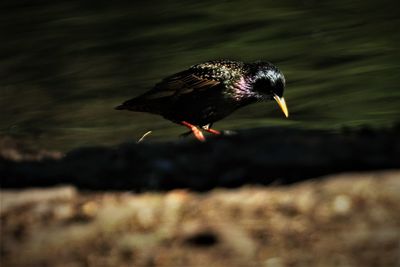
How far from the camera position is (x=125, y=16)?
12219 millimetres

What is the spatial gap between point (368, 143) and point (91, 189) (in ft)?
5.72

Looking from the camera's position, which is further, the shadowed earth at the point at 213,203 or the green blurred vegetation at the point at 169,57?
the green blurred vegetation at the point at 169,57

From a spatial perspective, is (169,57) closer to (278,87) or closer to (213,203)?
(278,87)

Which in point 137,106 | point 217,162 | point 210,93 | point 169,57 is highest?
point 210,93

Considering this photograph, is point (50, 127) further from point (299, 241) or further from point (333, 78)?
point (299, 241)

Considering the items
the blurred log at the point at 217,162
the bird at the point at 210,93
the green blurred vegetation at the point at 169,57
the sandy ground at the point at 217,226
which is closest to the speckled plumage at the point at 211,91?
the bird at the point at 210,93

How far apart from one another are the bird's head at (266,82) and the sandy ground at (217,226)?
30.7 inches

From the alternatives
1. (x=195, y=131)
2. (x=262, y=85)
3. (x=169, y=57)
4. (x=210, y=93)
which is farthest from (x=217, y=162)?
(x=169, y=57)

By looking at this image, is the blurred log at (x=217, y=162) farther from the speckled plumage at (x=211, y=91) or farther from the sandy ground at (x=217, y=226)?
the speckled plumage at (x=211, y=91)

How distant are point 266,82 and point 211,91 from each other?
38 centimetres

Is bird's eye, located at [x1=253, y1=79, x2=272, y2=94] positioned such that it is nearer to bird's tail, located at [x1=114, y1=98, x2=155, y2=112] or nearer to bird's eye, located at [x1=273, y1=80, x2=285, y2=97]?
bird's eye, located at [x1=273, y1=80, x2=285, y2=97]

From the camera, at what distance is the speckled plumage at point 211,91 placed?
604cm

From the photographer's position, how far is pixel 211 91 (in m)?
6.07

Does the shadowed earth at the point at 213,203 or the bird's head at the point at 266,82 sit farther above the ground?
the bird's head at the point at 266,82
